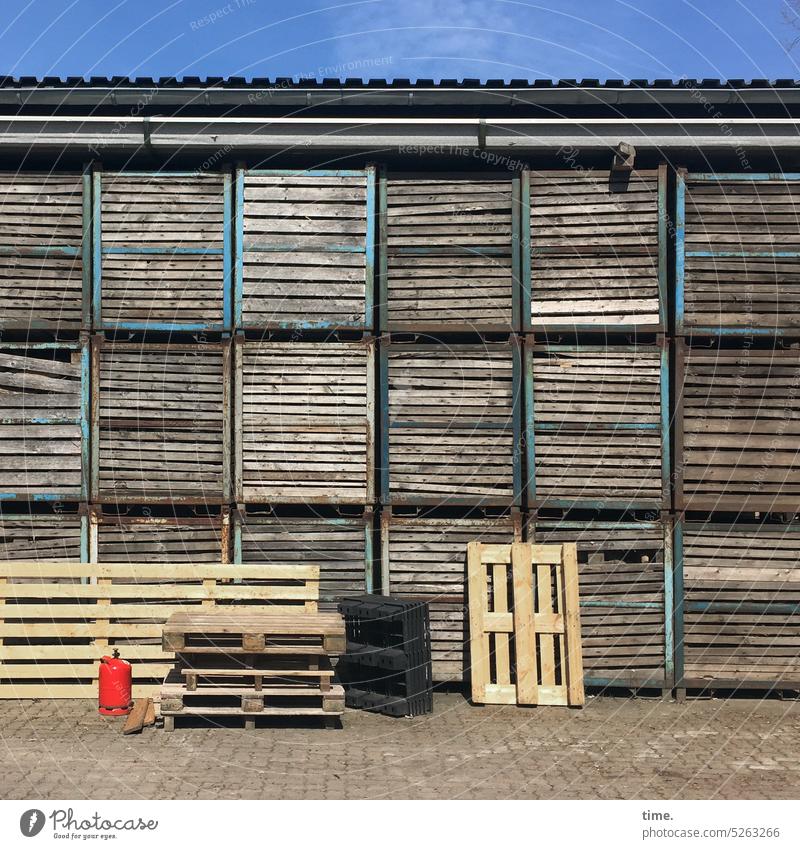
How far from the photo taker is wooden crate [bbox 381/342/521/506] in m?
12.3

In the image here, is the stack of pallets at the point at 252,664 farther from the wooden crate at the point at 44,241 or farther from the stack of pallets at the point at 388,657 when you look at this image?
the wooden crate at the point at 44,241

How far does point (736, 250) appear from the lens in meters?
12.2

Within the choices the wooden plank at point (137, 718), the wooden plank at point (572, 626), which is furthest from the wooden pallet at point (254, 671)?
the wooden plank at point (572, 626)

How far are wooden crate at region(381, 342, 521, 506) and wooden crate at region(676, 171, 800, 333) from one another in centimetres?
261

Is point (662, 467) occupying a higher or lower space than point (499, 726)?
higher

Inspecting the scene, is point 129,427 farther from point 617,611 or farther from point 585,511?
point 617,611

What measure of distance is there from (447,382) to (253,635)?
439 cm

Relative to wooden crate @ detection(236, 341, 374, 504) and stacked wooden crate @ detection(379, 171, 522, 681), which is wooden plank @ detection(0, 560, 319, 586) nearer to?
wooden crate @ detection(236, 341, 374, 504)

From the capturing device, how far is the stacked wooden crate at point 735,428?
39.8 ft

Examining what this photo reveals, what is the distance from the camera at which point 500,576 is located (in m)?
11.9

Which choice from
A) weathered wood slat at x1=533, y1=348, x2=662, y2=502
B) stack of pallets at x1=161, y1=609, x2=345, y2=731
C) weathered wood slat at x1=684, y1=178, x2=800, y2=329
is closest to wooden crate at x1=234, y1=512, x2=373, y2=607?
stack of pallets at x1=161, y1=609, x2=345, y2=731

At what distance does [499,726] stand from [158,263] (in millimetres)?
7576

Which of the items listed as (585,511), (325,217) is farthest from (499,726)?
→ (325,217)

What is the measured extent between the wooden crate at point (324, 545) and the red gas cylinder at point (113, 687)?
232 centimetres
